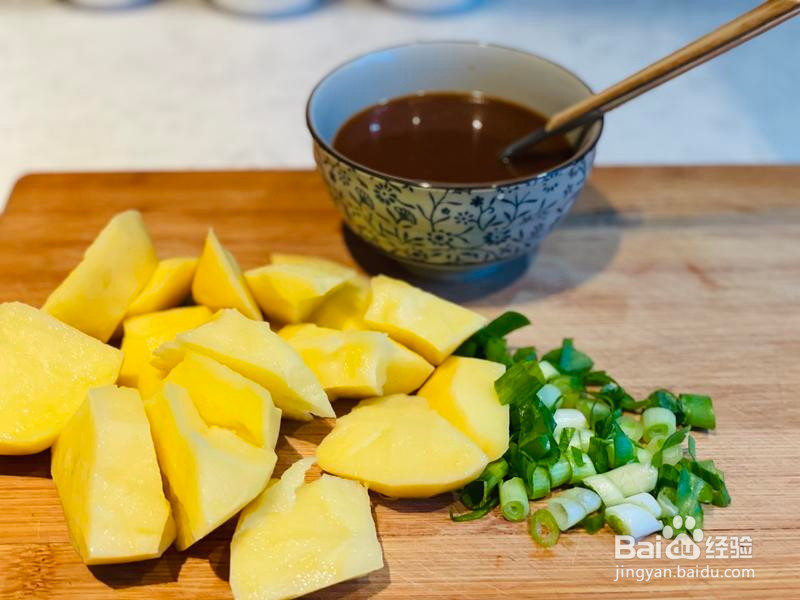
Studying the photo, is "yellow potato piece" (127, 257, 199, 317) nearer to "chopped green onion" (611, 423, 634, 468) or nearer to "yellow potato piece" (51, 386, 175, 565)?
"yellow potato piece" (51, 386, 175, 565)

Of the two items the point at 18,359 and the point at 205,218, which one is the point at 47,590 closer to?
the point at 18,359

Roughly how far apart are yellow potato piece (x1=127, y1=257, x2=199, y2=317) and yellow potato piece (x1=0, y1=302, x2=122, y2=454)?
0.18m

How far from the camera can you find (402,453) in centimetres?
133

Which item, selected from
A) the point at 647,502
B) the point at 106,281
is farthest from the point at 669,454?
the point at 106,281

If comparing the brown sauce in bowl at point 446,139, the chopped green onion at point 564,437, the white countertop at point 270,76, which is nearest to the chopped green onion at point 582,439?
the chopped green onion at point 564,437

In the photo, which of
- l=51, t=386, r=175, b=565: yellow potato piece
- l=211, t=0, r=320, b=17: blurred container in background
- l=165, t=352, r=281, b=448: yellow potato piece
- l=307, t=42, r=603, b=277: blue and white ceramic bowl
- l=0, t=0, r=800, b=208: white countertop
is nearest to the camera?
l=51, t=386, r=175, b=565: yellow potato piece

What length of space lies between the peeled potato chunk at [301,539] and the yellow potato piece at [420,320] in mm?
319

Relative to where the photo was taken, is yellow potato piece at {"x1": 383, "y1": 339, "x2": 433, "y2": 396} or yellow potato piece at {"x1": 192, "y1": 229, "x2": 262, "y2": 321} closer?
yellow potato piece at {"x1": 383, "y1": 339, "x2": 433, "y2": 396}

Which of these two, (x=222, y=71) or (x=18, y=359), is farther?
(x=222, y=71)

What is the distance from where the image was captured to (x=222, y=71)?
315 centimetres

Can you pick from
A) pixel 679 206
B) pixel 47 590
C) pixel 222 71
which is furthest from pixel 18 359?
pixel 222 71

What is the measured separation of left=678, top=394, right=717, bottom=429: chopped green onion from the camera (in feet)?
4.87

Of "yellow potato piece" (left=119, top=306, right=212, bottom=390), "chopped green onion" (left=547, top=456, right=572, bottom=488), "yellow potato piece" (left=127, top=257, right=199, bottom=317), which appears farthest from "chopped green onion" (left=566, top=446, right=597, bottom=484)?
"yellow potato piece" (left=127, top=257, right=199, bottom=317)

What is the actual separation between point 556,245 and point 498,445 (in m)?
0.76
